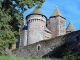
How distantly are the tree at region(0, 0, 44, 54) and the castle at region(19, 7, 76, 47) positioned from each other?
23.8 metres

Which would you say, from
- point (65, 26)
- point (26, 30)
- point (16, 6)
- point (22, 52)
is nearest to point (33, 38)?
point (26, 30)

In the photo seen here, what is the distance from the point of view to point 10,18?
2212cm

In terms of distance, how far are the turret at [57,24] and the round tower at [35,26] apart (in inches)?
111

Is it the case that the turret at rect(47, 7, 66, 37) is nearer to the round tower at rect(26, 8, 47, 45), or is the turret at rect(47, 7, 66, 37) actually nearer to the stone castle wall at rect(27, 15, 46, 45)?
the round tower at rect(26, 8, 47, 45)

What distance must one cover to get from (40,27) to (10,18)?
2586cm

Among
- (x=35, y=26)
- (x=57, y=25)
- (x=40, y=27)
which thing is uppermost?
(x=57, y=25)

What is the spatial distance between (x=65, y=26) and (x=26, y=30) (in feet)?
25.4

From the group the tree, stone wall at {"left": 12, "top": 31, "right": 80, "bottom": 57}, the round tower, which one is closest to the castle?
the round tower

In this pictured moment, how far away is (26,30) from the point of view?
48.6m

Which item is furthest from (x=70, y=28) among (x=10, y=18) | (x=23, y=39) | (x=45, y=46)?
(x=10, y=18)

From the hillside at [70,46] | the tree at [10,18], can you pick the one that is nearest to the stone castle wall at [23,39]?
the hillside at [70,46]

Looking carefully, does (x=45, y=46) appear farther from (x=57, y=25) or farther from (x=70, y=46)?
(x=57, y=25)

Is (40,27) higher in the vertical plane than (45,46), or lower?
higher

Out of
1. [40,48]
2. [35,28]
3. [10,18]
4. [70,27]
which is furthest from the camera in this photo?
[70,27]
